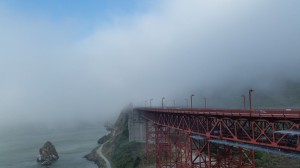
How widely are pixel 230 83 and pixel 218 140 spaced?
161 meters

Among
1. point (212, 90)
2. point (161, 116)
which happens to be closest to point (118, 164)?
point (161, 116)

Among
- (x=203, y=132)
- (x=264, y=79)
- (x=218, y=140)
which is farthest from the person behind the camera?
(x=264, y=79)

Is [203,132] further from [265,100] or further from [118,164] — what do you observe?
[265,100]

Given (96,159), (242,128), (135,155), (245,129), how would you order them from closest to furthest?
(242,128) < (245,129) < (135,155) < (96,159)

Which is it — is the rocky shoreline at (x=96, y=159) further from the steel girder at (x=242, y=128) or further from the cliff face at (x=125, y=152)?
the steel girder at (x=242, y=128)

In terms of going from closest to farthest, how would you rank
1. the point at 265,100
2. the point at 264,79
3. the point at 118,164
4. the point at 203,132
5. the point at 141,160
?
1. the point at 203,132
2. the point at 141,160
3. the point at 118,164
4. the point at 265,100
5. the point at 264,79

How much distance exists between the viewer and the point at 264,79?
17712 cm

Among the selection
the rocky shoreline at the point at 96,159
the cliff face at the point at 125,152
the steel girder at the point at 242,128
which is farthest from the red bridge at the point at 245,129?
the rocky shoreline at the point at 96,159

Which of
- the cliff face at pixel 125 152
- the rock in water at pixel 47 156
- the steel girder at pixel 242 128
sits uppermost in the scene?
the steel girder at pixel 242 128

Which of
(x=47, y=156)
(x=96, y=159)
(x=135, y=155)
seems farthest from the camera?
(x=47, y=156)

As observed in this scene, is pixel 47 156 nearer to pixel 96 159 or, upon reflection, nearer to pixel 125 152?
pixel 96 159

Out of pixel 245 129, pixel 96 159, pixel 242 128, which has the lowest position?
pixel 96 159

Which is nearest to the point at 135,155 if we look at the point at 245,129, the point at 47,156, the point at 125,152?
the point at 125,152

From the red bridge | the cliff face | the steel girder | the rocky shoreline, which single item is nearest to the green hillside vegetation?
the cliff face
